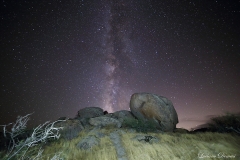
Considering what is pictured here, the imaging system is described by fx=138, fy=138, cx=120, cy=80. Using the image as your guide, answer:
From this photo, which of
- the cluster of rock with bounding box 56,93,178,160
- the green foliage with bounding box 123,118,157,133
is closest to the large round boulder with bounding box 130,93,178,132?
the cluster of rock with bounding box 56,93,178,160

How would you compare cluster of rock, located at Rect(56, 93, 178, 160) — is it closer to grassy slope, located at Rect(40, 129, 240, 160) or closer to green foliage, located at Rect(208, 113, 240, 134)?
grassy slope, located at Rect(40, 129, 240, 160)

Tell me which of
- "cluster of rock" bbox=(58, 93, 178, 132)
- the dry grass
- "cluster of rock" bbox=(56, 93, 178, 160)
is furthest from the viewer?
"cluster of rock" bbox=(58, 93, 178, 132)

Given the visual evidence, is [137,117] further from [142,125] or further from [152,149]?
[152,149]

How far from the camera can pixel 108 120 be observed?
54.0 ft

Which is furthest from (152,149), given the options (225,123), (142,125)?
(225,123)

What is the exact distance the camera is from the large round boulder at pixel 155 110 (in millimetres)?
15956

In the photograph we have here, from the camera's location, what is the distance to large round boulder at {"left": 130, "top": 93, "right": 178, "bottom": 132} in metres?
16.0

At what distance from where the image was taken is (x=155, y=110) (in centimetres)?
1628

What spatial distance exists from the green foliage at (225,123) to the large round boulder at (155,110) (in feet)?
13.5

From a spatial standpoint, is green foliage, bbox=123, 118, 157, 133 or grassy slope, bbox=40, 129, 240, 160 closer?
grassy slope, bbox=40, 129, 240, 160

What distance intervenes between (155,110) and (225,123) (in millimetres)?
7442

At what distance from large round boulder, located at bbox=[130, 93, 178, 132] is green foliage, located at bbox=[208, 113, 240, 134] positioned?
4.10 metres

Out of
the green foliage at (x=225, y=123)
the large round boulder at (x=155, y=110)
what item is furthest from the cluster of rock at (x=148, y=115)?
the green foliage at (x=225, y=123)

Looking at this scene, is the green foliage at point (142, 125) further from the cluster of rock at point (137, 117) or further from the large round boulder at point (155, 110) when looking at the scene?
the large round boulder at point (155, 110)
